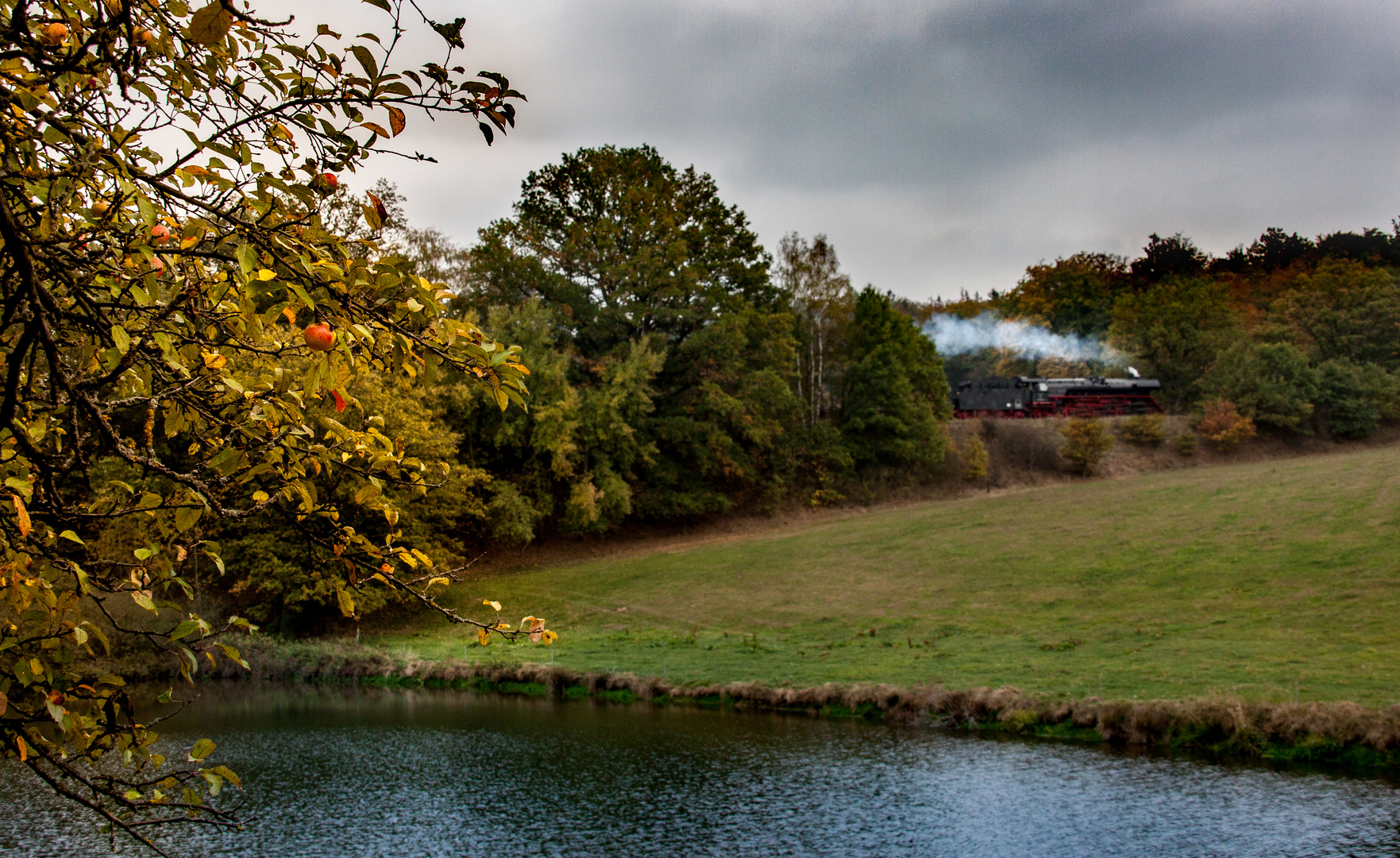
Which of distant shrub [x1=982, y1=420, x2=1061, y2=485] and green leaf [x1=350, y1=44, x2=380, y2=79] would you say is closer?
Answer: green leaf [x1=350, y1=44, x2=380, y2=79]

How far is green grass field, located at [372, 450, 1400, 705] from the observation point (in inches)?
903

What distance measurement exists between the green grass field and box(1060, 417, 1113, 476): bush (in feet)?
19.2

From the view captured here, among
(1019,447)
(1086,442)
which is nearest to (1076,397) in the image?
(1019,447)

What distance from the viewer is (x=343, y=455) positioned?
3.93 meters

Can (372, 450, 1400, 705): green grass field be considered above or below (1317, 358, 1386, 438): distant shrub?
below

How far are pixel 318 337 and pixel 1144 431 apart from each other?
60.7m

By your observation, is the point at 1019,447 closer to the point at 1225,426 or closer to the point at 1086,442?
the point at 1086,442

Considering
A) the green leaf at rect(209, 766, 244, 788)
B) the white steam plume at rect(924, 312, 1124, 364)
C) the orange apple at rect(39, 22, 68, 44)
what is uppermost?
A: the white steam plume at rect(924, 312, 1124, 364)

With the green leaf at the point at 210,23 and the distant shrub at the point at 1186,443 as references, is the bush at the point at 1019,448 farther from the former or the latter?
the green leaf at the point at 210,23

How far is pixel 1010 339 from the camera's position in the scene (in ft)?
258

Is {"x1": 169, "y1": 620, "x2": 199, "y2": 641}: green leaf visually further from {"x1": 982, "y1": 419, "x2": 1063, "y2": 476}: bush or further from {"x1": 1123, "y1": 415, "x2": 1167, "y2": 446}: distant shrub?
{"x1": 1123, "y1": 415, "x2": 1167, "y2": 446}: distant shrub

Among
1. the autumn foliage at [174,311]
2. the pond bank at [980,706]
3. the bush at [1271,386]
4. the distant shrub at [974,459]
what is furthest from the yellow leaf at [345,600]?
the bush at [1271,386]

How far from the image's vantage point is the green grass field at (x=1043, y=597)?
22.9 metres

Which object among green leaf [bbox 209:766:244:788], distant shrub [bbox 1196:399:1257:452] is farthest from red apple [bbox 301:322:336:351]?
distant shrub [bbox 1196:399:1257:452]
